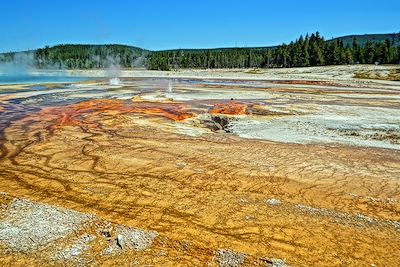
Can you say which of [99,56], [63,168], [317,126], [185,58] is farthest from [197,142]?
[99,56]

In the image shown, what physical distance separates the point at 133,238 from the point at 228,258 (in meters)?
1.66

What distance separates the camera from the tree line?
85.7m

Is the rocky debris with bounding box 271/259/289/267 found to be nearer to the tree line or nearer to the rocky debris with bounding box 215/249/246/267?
the rocky debris with bounding box 215/249/246/267

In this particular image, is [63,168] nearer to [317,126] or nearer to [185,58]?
[317,126]

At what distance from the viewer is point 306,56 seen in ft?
293

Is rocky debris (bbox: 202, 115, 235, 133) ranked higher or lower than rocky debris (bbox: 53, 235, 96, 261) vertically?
higher

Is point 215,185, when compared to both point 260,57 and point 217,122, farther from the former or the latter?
point 260,57

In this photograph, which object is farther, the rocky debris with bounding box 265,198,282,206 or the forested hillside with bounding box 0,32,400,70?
the forested hillside with bounding box 0,32,400,70

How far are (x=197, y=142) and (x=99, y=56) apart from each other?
138556 mm

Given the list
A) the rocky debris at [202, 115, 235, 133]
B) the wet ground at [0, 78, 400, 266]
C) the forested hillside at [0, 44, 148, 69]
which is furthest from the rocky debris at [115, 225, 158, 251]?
the forested hillside at [0, 44, 148, 69]

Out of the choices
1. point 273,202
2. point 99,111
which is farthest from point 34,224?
point 99,111

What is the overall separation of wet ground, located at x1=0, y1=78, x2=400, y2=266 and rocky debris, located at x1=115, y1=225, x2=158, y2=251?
0.25 ft

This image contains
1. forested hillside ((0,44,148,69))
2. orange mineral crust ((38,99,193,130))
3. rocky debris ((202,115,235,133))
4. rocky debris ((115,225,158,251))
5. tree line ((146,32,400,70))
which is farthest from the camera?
forested hillside ((0,44,148,69))

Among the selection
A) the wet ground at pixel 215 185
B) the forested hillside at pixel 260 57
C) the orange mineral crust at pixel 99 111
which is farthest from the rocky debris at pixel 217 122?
the forested hillside at pixel 260 57
